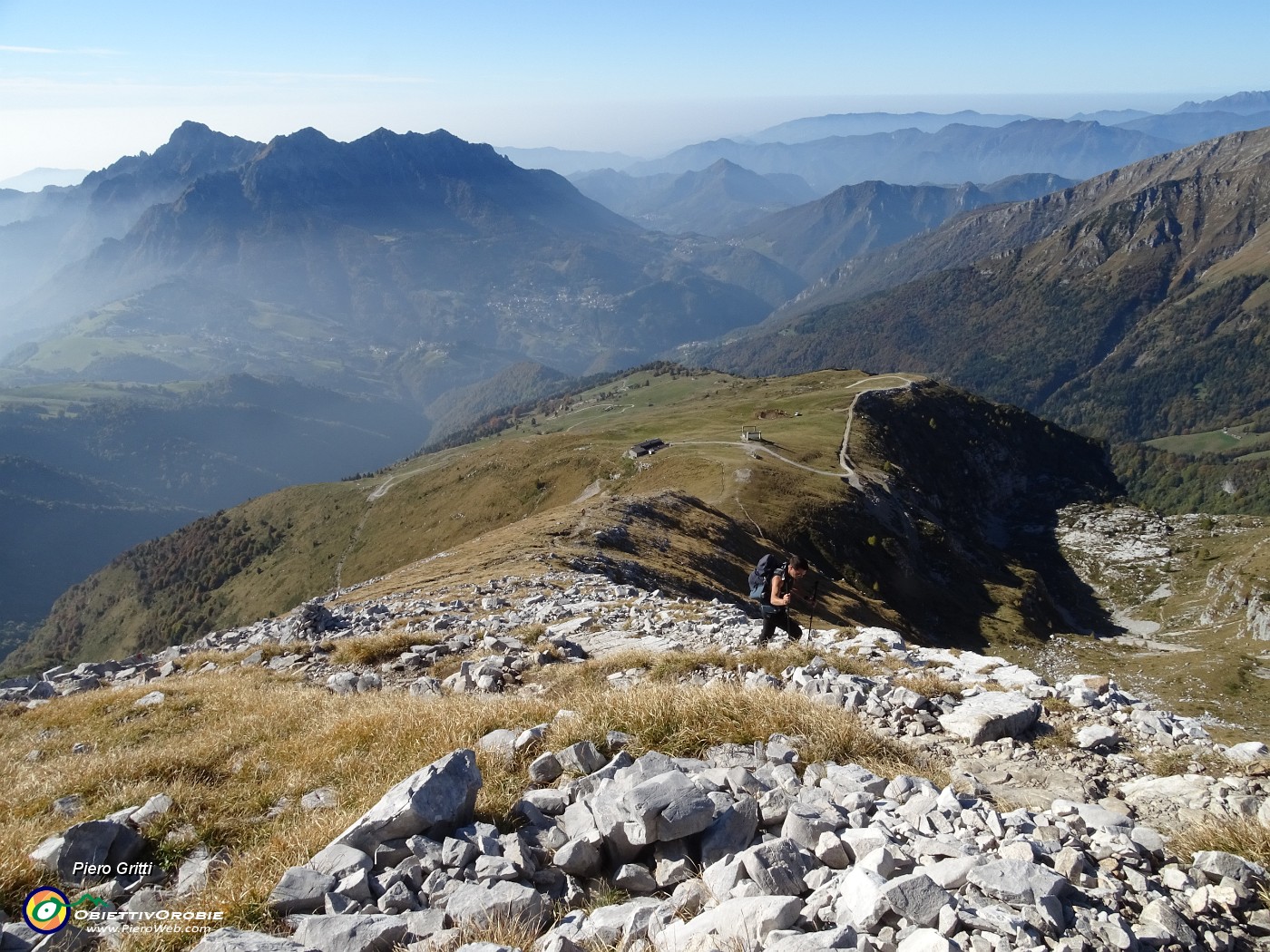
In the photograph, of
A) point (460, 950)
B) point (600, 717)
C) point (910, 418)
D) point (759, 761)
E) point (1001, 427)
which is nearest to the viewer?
point (460, 950)

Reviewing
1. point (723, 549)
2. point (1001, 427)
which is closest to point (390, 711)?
point (723, 549)

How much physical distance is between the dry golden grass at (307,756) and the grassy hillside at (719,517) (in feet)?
78.3

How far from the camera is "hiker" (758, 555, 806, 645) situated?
16891 mm

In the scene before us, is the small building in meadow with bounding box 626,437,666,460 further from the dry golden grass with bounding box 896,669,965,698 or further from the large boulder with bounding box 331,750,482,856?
the large boulder with bounding box 331,750,482,856

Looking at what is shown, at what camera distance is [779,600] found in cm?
1686

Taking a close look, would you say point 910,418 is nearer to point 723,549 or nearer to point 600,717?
point 723,549

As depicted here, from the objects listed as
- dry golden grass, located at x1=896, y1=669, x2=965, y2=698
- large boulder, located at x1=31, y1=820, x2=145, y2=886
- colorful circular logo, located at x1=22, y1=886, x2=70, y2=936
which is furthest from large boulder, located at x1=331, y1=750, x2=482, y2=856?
dry golden grass, located at x1=896, y1=669, x2=965, y2=698

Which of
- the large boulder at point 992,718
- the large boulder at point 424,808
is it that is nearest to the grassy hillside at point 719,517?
the large boulder at point 992,718

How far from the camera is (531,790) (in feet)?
25.6

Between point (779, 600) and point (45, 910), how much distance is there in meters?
13.8

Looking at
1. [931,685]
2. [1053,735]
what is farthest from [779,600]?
[1053,735]

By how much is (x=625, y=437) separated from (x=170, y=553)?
140024 mm

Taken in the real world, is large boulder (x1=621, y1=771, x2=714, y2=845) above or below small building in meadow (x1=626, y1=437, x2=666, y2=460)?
above

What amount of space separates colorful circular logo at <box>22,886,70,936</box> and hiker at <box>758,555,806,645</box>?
1363 cm
